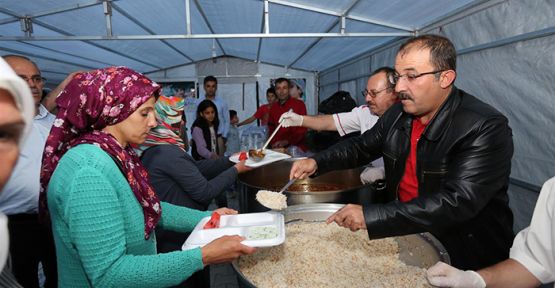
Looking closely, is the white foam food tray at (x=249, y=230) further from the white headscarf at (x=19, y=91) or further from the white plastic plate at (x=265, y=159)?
the white plastic plate at (x=265, y=159)

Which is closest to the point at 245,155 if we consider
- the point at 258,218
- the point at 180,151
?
the point at 180,151

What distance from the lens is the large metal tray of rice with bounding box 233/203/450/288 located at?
4.17 ft

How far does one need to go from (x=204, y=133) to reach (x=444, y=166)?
10.7ft

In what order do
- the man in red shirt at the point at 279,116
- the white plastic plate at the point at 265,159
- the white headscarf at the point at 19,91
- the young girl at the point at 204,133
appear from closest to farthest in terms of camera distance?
the white headscarf at the point at 19,91 < the white plastic plate at the point at 265,159 < the young girl at the point at 204,133 < the man in red shirt at the point at 279,116

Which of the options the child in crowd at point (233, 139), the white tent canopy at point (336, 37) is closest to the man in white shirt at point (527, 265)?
the white tent canopy at point (336, 37)

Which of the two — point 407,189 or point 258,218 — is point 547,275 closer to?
→ point 407,189

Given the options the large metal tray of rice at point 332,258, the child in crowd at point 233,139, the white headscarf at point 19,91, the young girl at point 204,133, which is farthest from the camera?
the child in crowd at point 233,139

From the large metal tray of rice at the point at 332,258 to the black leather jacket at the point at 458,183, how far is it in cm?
16

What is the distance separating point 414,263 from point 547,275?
0.47 m

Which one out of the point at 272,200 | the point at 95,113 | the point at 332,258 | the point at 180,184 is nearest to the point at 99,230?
the point at 95,113

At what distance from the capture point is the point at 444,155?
1.30 meters

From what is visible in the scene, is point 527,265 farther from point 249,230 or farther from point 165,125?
point 165,125

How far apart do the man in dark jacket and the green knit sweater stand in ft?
2.24

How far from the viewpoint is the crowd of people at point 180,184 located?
926 millimetres
